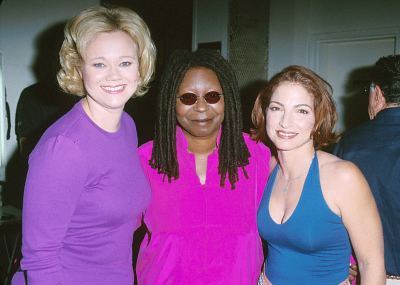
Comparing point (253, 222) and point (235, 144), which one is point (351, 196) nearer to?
point (253, 222)

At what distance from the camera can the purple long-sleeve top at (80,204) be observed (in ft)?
4.76

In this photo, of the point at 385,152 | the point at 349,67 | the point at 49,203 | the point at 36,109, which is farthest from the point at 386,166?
the point at 349,67

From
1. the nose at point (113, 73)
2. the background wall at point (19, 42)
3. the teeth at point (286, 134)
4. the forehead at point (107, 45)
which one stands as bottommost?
the teeth at point (286, 134)

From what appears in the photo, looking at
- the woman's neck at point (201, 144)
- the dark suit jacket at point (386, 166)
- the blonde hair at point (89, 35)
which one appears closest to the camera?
the blonde hair at point (89, 35)

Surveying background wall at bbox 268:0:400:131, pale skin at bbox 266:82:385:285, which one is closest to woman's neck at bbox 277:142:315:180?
pale skin at bbox 266:82:385:285

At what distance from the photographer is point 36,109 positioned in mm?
4355

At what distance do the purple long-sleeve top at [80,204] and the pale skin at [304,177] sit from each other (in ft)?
2.35

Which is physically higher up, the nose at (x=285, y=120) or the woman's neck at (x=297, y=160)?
the nose at (x=285, y=120)

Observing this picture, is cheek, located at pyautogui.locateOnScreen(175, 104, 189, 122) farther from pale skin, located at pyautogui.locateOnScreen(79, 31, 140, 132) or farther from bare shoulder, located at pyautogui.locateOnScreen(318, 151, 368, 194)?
bare shoulder, located at pyautogui.locateOnScreen(318, 151, 368, 194)

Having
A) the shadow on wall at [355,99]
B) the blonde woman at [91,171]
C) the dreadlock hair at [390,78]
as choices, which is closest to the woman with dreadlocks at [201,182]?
the blonde woman at [91,171]

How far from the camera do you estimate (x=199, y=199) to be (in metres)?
2.08

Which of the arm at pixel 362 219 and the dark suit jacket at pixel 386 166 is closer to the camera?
the arm at pixel 362 219

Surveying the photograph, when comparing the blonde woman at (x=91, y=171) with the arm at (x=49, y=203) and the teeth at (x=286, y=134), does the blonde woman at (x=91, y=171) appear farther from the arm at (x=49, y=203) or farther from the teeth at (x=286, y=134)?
the teeth at (x=286, y=134)

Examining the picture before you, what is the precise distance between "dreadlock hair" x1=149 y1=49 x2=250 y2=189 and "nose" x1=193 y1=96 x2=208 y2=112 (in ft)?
0.45
